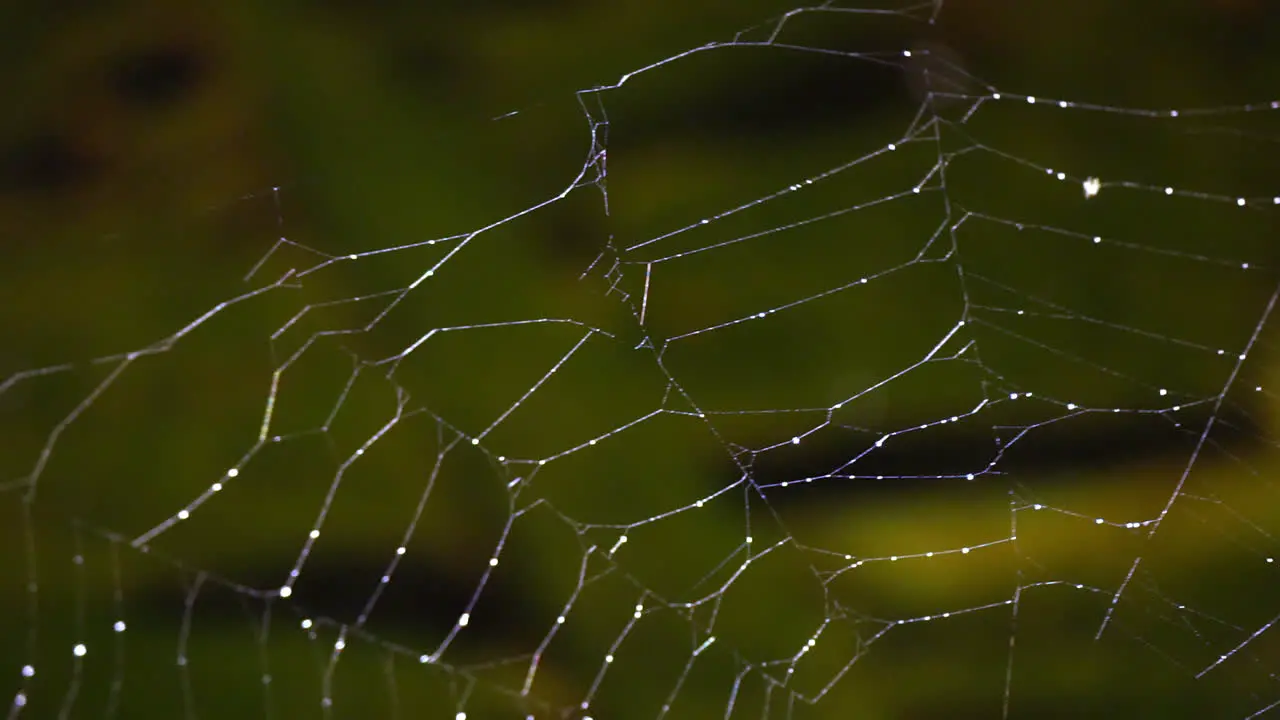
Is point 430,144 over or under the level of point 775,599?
over

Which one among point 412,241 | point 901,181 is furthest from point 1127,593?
point 412,241

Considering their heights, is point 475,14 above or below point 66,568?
above

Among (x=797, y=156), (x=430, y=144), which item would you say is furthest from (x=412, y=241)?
(x=797, y=156)

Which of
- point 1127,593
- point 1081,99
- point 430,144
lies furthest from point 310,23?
point 1127,593

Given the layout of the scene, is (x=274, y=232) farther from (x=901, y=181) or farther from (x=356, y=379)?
(x=901, y=181)

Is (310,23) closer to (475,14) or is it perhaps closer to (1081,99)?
(475,14)

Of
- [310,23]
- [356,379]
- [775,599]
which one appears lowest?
[775,599]
